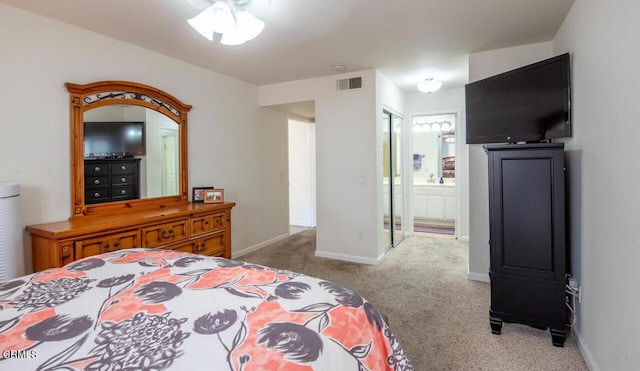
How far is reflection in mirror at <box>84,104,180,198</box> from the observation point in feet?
9.28

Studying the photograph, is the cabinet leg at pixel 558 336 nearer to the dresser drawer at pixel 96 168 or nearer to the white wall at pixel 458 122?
the white wall at pixel 458 122

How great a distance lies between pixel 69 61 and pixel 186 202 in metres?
1.67

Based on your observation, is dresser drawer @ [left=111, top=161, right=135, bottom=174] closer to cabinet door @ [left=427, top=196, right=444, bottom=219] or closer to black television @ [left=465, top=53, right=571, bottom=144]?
black television @ [left=465, top=53, right=571, bottom=144]

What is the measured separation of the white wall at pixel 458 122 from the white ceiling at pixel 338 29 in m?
1.21

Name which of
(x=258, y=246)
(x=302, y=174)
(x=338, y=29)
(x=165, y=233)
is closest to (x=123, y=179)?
(x=165, y=233)

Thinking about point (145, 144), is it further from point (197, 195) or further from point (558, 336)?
point (558, 336)

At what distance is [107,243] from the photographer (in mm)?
2391

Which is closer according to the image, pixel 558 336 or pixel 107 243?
pixel 558 336

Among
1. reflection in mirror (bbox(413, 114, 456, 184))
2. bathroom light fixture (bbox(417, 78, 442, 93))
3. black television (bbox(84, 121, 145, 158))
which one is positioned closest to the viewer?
black television (bbox(84, 121, 145, 158))

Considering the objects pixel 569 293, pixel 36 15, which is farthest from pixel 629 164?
pixel 36 15

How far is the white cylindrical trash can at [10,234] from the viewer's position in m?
2.01

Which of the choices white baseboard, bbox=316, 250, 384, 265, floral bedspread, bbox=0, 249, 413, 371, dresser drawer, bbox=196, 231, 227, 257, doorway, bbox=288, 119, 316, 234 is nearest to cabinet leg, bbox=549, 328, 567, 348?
floral bedspread, bbox=0, 249, 413, 371

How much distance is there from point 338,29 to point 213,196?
2223 millimetres

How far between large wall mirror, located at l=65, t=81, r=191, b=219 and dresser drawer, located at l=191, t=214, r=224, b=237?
1.67 feet
